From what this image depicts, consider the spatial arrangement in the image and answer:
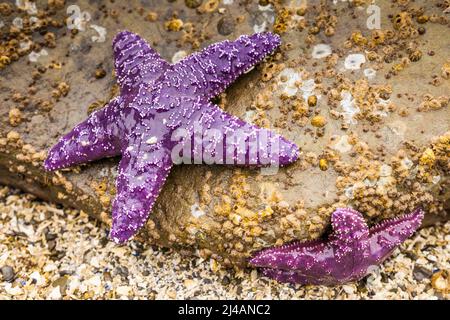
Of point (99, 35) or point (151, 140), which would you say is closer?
point (151, 140)

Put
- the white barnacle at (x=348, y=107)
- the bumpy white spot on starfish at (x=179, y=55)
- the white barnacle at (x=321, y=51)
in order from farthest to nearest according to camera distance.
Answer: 1. the bumpy white spot on starfish at (x=179, y=55)
2. the white barnacle at (x=321, y=51)
3. the white barnacle at (x=348, y=107)

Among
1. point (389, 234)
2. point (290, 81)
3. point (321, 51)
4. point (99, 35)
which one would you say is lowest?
point (389, 234)

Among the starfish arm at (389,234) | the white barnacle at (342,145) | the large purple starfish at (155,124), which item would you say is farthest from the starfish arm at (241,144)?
the starfish arm at (389,234)

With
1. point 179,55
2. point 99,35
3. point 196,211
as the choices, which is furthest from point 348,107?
point 99,35

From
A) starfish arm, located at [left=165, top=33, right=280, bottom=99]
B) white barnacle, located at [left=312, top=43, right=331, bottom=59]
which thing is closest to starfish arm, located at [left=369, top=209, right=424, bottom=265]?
white barnacle, located at [left=312, top=43, right=331, bottom=59]

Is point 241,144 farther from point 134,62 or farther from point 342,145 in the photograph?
point 134,62

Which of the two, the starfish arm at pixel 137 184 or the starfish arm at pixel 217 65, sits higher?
the starfish arm at pixel 217 65

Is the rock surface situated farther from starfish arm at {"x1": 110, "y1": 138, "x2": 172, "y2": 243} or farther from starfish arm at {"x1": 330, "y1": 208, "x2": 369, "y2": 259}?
starfish arm at {"x1": 110, "y1": 138, "x2": 172, "y2": 243}

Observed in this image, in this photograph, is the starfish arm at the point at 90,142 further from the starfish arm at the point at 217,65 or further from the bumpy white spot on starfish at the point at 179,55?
the bumpy white spot on starfish at the point at 179,55
